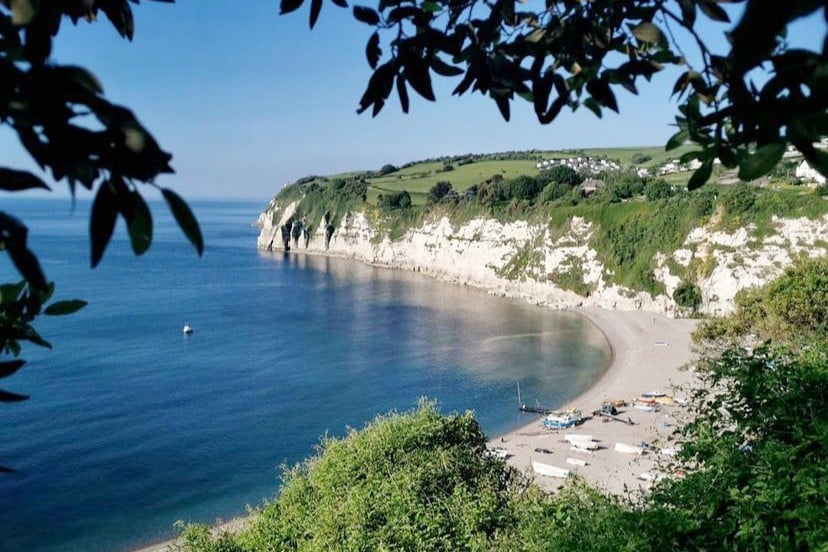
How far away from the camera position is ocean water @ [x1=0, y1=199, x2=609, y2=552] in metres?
26.3

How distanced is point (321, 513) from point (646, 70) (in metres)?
13.2

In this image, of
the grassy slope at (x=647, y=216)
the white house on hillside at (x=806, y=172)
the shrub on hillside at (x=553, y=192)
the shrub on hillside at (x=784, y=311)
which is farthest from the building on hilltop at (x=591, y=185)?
the shrub on hillside at (x=784, y=311)

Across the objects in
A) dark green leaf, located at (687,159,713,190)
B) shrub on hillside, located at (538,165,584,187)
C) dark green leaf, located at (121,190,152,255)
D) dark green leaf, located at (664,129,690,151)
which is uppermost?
shrub on hillside, located at (538,165,584,187)

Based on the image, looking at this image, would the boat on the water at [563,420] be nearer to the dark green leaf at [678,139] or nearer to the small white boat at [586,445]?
the small white boat at [586,445]

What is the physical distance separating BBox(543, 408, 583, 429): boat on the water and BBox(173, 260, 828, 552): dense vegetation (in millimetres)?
13389

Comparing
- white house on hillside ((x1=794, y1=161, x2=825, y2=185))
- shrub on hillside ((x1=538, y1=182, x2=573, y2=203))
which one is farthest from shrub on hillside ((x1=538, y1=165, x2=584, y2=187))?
white house on hillside ((x1=794, y1=161, x2=825, y2=185))

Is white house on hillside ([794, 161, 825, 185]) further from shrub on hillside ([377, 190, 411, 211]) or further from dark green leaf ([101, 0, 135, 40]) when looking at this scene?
shrub on hillside ([377, 190, 411, 211])

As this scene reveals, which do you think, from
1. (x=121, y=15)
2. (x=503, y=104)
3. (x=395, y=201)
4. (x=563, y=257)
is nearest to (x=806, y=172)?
(x=563, y=257)

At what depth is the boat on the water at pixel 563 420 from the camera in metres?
33.3

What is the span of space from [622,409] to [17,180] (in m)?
36.7

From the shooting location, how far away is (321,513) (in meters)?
14.0

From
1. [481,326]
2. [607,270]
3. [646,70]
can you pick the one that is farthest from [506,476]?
[607,270]

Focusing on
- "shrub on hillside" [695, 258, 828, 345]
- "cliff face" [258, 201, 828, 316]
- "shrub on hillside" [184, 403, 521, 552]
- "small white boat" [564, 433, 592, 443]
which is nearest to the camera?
"shrub on hillside" [184, 403, 521, 552]

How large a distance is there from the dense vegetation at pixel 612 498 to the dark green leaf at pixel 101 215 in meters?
6.73
